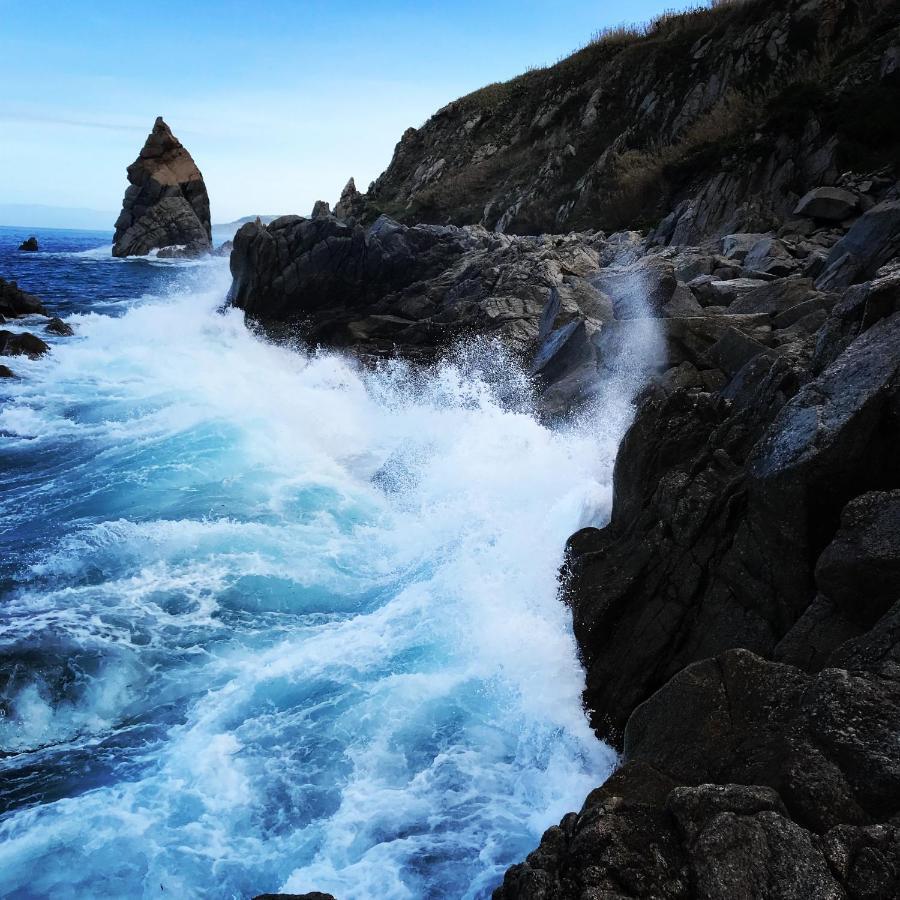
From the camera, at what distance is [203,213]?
79625 millimetres

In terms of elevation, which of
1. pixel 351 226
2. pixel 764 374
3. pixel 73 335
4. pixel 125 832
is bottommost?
pixel 125 832

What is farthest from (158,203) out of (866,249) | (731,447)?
(731,447)

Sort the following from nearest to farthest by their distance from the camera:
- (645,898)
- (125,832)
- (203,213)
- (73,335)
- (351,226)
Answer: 1. (645,898)
2. (125,832)
3. (351,226)
4. (73,335)
5. (203,213)

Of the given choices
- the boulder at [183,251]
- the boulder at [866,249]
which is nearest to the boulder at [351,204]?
the boulder at [183,251]

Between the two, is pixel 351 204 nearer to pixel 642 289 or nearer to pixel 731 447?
pixel 642 289

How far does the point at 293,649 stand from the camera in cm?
934

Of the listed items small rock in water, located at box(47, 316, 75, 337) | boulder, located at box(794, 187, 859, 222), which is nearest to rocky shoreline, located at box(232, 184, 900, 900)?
boulder, located at box(794, 187, 859, 222)

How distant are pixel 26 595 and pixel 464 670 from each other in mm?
6819

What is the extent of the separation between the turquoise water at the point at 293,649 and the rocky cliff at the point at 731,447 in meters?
1.35

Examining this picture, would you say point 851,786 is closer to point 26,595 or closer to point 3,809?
point 3,809

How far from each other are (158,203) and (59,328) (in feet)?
171

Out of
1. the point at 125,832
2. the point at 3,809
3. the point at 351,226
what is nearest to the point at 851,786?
the point at 125,832

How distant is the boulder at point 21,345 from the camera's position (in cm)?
2541

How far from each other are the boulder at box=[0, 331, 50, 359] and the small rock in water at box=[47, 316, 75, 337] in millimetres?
3382
